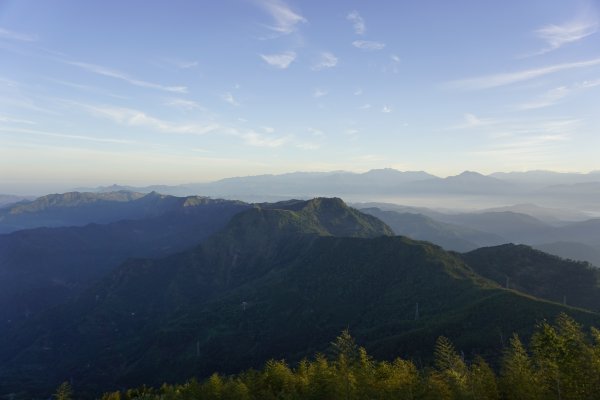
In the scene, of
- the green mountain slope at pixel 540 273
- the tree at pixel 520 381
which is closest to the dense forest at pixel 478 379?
the tree at pixel 520 381

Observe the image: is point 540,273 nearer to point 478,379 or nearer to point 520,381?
point 520,381

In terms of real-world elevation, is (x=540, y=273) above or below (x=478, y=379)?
below

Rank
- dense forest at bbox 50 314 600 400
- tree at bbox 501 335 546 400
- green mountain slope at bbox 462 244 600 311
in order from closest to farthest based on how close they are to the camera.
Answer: dense forest at bbox 50 314 600 400 → tree at bbox 501 335 546 400 → green mountain slope at bbox 462 244 600 311

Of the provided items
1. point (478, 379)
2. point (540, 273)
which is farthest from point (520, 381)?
point (540, 273)

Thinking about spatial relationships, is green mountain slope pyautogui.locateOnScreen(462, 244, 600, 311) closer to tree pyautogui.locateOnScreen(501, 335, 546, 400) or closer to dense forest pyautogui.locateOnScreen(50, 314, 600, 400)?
tree pyautogui.locateOnScreen(501, 335, 546, 400)

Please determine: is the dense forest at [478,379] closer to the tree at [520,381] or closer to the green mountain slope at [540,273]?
the tree at [520,381]

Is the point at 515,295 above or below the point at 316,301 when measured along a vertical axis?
above

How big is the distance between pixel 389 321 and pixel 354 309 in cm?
2518

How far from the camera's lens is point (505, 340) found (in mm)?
98438

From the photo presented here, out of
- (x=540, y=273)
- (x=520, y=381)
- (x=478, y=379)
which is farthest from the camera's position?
(x=540, y=273)

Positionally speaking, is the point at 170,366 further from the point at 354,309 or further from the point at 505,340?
the point at 505,340

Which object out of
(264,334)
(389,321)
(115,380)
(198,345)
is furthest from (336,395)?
(115,380)

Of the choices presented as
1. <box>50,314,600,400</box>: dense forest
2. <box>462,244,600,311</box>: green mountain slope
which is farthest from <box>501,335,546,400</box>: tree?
<box>462,244,600,311</box>: green mountain slope

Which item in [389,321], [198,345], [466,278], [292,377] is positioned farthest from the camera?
[198,345]
